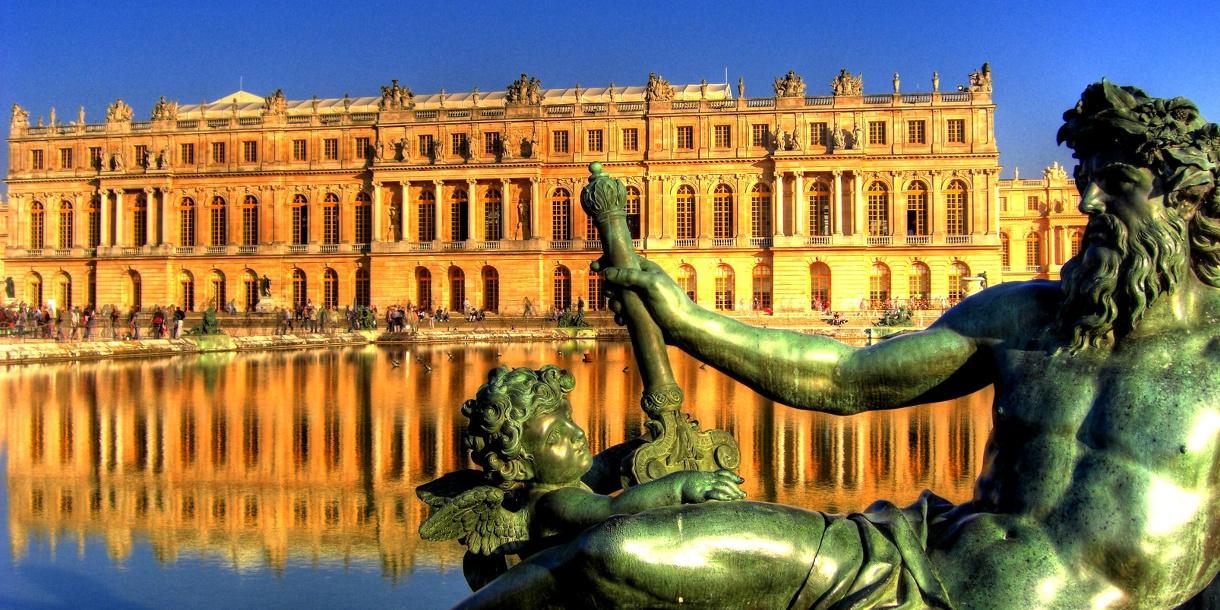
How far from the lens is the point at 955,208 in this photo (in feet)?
154

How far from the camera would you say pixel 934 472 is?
7.95 meters

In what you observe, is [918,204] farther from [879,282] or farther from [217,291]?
[217,291]

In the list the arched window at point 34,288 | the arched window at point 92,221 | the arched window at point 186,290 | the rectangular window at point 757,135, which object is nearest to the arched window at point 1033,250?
the rectangular window at point 757,135

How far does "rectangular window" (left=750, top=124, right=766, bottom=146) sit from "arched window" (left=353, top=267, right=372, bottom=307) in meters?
20.0

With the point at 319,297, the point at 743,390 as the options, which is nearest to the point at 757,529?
the point at 743,390

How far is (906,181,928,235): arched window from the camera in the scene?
154 feet

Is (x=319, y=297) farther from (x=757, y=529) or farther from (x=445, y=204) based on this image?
(x=757, y=529)

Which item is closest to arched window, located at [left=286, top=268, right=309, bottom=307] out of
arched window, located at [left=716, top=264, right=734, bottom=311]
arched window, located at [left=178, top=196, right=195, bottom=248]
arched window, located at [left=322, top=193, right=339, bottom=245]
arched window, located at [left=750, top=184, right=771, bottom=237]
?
arched window, located at [left=322, top=193, right=339, bottom=245]

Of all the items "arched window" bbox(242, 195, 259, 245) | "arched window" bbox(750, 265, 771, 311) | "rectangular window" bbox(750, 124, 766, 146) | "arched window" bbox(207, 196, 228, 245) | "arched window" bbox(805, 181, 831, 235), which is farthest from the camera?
"arched window" bbox(207, 196, 228, 245)

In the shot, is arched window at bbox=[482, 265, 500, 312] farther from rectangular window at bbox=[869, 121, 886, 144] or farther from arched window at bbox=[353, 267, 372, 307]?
rectangular window at bbox=[869, 121, 886, 144]

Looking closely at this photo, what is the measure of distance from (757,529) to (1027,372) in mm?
721

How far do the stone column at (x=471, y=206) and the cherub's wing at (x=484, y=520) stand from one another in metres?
47.5

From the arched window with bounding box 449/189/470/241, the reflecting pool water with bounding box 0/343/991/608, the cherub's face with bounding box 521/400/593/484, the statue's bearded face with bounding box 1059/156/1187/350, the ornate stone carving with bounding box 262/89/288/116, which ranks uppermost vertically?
the ornate stone carving with bounding box 262/89/288/116

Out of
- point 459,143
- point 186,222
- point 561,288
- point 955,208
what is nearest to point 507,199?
point 459,143
